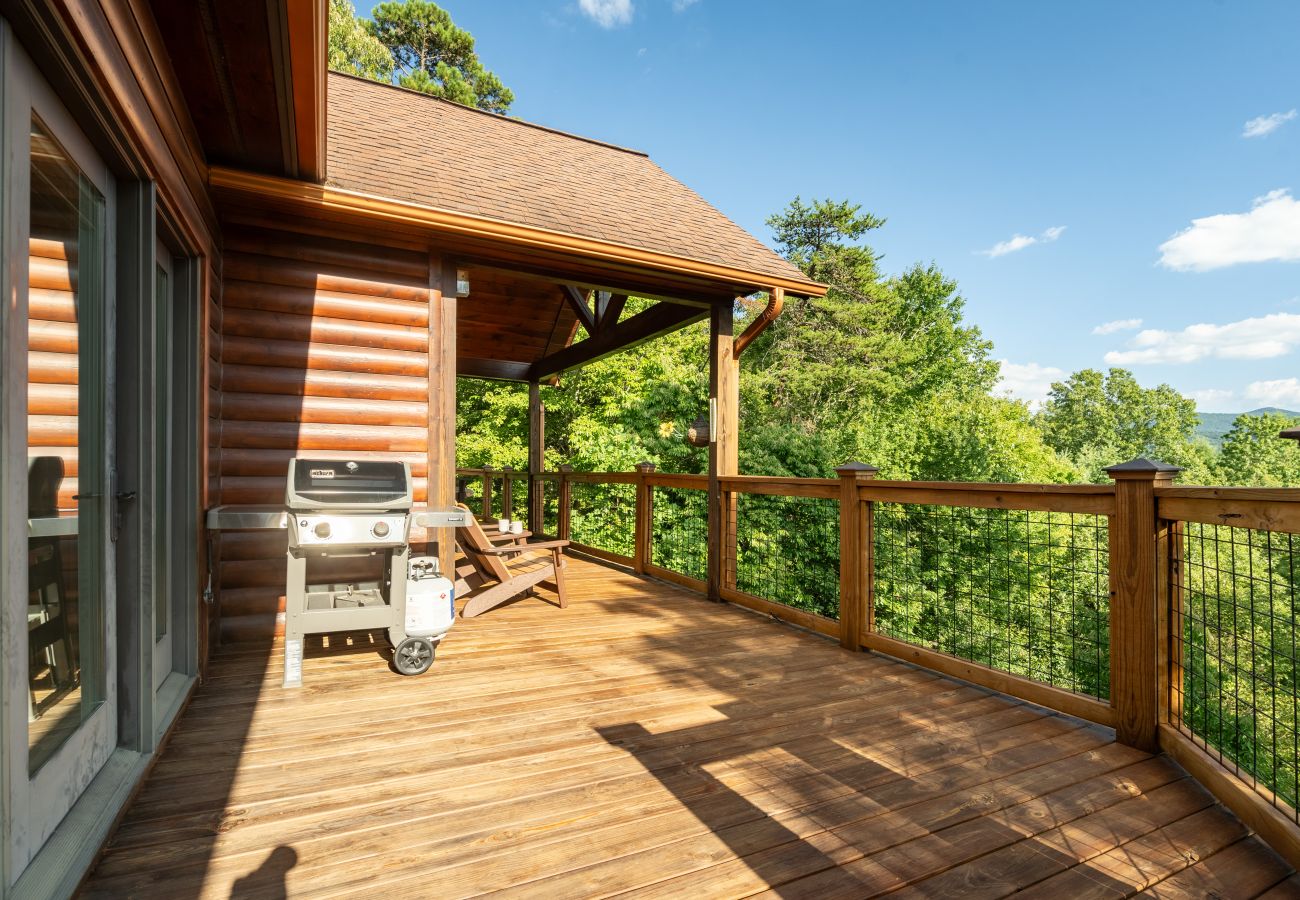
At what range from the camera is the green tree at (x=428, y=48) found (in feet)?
59.9

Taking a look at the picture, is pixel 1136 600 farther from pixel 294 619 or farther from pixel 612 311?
pixel 612 311

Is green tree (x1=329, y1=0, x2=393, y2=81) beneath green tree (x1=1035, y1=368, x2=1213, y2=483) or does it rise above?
above

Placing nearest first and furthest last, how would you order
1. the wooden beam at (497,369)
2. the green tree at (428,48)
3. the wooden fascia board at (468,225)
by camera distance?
the wooden fascia board at (468,225)
the wooden beam at (497,369)
the green tree at (428,48)

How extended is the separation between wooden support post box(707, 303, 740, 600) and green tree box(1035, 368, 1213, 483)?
5407 cm

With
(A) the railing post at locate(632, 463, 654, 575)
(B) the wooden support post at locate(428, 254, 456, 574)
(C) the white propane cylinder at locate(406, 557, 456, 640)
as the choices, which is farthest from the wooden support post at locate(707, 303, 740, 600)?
(C) the white propane cylinder at locate(406, 557, 456, 640)

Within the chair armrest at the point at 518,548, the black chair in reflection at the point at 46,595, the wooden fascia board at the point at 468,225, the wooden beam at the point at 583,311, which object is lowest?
the chair armrest at the point at 518,548

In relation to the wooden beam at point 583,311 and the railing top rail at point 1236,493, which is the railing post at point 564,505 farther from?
the railing top rail at point 1236,493

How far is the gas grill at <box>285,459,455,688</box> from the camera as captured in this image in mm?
2914

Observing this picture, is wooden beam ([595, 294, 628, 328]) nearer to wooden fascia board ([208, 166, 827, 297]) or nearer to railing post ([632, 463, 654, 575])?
railing post ([632, 463, 654, 575])

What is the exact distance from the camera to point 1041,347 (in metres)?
56.5

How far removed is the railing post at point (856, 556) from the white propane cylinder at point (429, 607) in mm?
2152

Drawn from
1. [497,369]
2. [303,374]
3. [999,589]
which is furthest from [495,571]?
[999,589]

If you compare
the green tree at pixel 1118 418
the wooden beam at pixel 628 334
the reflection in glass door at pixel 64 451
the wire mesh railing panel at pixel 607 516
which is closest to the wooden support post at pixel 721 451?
the wooden beam at pixel 628 334

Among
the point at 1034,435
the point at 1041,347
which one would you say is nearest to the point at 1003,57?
the point at 1034,435
